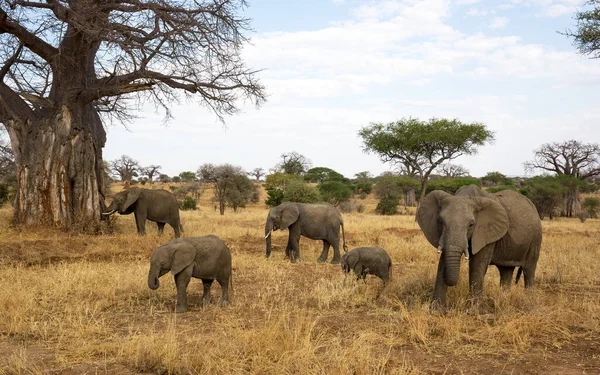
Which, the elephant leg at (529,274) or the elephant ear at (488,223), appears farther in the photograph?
the elephant leg at (529,274)

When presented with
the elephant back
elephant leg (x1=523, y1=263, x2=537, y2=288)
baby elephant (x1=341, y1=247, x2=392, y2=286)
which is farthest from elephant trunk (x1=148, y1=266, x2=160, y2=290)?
elephant leg (x1=523, y1=263, x2=537, y2=288)

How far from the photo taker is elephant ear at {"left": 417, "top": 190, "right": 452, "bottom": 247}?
20.7 feet

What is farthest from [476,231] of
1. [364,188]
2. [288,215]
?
[364,188]

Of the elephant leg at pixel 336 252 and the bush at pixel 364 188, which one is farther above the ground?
the bush at pixel 364 188

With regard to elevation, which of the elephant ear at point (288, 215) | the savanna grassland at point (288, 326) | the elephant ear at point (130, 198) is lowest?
the savanna grassland at point (288, 326)

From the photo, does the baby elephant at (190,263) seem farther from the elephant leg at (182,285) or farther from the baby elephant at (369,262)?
the baby elephant at (369,262)

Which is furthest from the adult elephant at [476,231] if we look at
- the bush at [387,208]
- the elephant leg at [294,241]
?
the bush at [387,208]

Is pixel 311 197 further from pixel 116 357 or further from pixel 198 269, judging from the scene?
pixel 116 357

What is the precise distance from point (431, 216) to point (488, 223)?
66cm

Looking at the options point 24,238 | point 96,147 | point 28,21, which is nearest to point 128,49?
point 28,21

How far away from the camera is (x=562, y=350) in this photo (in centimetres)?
479

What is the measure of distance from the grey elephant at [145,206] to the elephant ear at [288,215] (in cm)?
380

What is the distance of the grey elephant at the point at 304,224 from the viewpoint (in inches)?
437

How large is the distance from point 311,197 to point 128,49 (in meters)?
18.8
